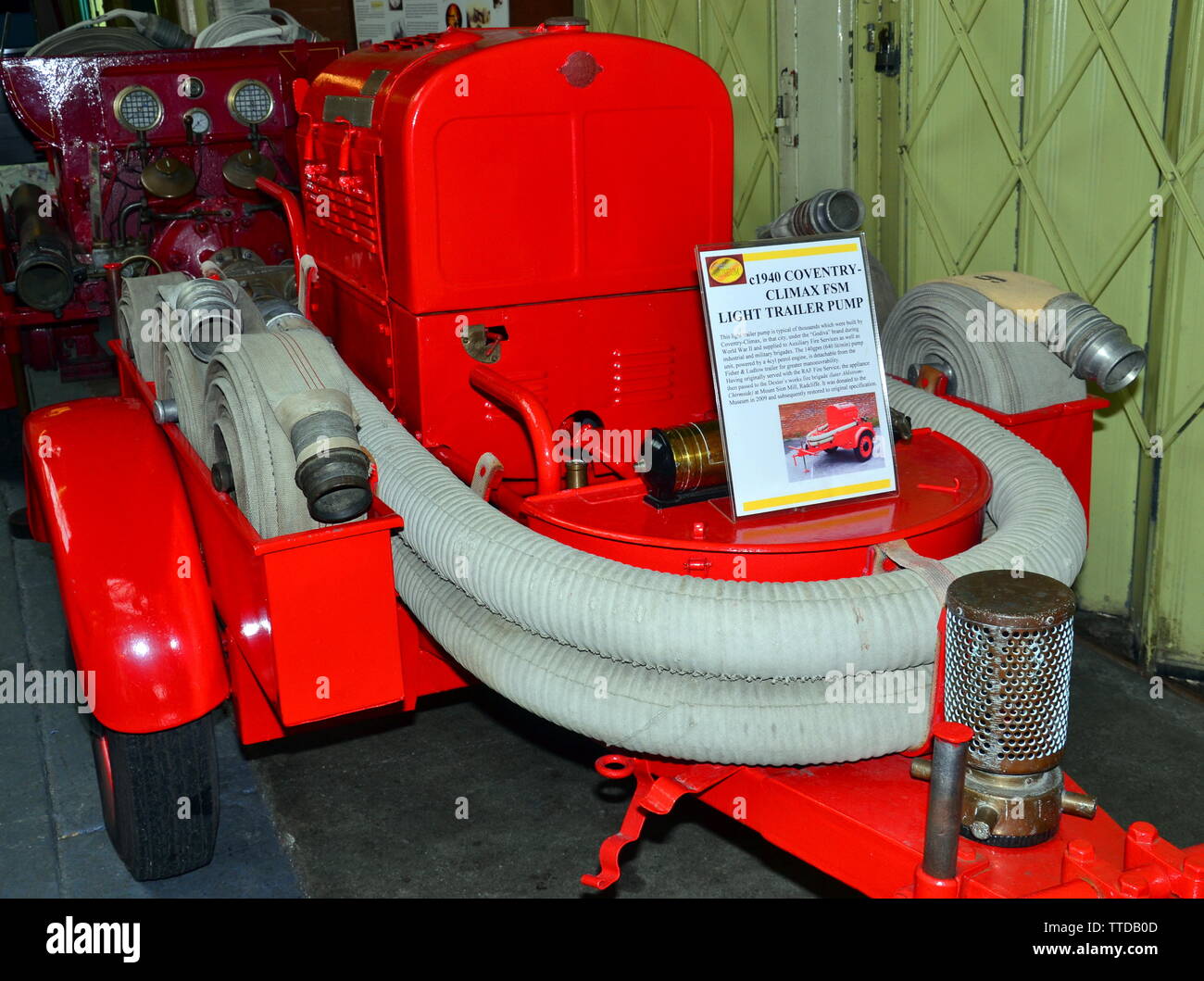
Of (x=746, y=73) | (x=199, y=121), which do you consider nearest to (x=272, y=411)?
→ (x=199, y=121)

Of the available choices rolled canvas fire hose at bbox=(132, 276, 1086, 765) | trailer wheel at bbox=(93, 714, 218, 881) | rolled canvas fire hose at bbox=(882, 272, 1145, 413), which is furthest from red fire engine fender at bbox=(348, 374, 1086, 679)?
trailer wheel at bbox=(93, 714, 218, 881)

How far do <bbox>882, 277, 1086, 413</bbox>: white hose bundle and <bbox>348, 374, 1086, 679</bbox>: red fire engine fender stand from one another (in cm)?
66

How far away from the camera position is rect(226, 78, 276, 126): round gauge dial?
5668 mm

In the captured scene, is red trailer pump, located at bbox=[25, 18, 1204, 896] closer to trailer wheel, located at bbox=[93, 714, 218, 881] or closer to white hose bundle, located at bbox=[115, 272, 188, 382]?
trailer wheel, located at bbox=[93, 714, 218, 881]

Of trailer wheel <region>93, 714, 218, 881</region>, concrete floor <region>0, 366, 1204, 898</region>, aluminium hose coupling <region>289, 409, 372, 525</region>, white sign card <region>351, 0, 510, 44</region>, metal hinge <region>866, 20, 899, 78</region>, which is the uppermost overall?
white sign card <region>351, 0, 510, 44</region>

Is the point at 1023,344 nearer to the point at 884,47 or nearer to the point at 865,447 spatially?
the point at 865,447

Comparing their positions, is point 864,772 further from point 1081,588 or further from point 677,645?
point 1081,588

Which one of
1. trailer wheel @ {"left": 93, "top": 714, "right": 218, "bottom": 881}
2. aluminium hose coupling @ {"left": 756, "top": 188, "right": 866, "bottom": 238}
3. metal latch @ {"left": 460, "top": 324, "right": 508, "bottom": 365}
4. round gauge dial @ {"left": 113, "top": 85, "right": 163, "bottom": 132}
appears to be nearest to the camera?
trailer wheel @ {"left": 93, "top": 714, "right": 218, "bottom": 881}

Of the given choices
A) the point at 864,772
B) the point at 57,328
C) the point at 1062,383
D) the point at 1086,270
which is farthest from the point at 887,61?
the point at 57,328

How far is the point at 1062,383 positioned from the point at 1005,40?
5.20 feet

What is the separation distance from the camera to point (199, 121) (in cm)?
565

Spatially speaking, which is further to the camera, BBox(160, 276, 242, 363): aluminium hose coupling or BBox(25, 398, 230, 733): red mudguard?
BBox(160, 276, 242, 363): aluminium hose coupling

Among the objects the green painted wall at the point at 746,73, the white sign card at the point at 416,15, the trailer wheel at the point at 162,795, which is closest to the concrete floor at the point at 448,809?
the trailer wheel at the point at 162,795

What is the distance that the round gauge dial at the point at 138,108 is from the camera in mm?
5523
